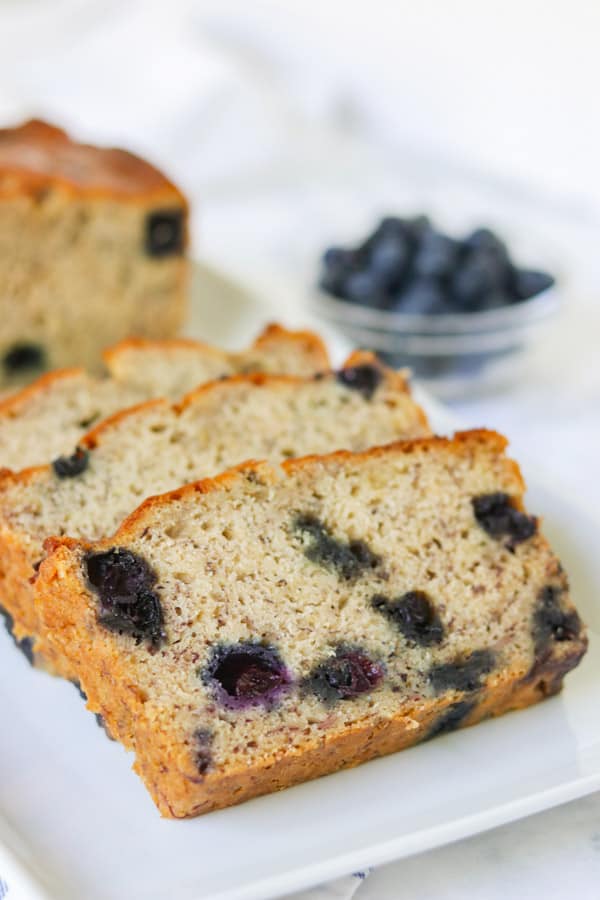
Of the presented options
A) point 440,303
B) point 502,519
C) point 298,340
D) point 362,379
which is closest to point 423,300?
point 440,303

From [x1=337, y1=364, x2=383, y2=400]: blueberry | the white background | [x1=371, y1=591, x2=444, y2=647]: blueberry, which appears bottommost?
the white background

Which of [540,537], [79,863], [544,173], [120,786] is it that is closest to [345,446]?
[540,537]

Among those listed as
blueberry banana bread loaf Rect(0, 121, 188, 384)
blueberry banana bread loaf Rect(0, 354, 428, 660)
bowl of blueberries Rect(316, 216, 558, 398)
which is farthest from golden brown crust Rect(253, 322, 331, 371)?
blueberry banana bread loaf Rect(0, 121, 188, 384)

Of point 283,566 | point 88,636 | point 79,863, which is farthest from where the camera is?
point 283,566

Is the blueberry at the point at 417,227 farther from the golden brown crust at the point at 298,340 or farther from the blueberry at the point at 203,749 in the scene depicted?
the blueberry at the point at 203,749

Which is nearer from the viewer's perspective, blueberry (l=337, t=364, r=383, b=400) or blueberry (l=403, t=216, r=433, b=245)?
blueberry (l=337, t=364, r=383, b=400)

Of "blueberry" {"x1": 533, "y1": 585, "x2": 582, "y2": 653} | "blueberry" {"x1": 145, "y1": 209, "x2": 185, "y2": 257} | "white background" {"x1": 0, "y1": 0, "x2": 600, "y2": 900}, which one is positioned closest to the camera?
"blueberry" {"x1": 533, "y1": 585, "x2": 582, "y2": 653}

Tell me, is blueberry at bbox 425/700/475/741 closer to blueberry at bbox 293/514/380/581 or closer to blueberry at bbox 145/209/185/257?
blueberry at bbox 293/514/380/581

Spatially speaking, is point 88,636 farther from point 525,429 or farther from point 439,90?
point 439,90
